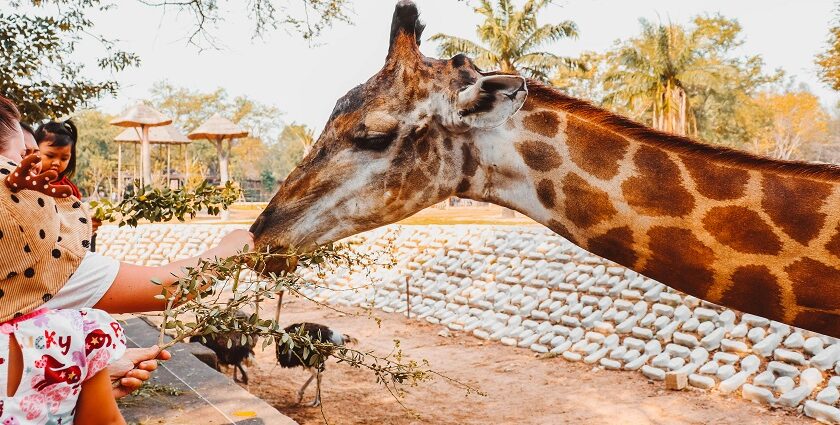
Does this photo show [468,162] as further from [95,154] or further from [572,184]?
[95,154]

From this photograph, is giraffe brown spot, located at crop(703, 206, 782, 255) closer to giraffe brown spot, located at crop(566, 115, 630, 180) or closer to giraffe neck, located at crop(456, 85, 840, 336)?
giraffe neck, located at crop(456, 85, 840, 336)

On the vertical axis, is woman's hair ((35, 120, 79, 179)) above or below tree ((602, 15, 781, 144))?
below

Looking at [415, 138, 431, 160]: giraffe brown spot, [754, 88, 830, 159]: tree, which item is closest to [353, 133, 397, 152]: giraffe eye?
[415, 138, 431, 160]: giraffe brown spot

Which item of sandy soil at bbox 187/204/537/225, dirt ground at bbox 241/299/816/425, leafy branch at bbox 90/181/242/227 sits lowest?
dirt ground at bbox 241/299/816/425

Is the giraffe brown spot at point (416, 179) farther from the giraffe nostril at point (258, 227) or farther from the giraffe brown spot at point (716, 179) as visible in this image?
the giraffe brown spot at point (716, 179)

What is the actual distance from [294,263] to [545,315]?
345 inches

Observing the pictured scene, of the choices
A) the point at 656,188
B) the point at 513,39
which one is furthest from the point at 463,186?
the point at 513,39

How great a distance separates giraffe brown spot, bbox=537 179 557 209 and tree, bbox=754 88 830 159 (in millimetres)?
45858

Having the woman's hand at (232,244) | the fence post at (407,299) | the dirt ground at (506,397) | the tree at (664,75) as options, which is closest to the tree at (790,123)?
the tree at (664,75)

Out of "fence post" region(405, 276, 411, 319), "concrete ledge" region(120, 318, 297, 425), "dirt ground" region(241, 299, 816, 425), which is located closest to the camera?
"concrete ledge" region(120, 318, 297, 425)

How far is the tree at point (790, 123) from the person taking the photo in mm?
43562

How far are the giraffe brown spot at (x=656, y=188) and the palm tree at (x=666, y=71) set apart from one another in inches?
1199

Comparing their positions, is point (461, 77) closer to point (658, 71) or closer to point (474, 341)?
point (474, 341)

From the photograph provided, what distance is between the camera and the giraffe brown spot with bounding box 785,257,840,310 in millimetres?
2189
